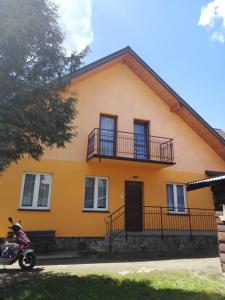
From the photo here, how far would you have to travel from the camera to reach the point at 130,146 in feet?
48.0

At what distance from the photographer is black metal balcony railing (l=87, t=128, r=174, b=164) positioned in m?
13.5

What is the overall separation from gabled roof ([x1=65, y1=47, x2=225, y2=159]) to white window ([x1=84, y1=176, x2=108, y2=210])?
5.68m

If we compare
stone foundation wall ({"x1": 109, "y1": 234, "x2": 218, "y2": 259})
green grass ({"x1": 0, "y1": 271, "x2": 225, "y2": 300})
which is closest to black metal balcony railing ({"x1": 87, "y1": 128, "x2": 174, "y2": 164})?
stone foundation wall ({"x1": 109, "y1": 234, "x2": 218, "y2": 259})

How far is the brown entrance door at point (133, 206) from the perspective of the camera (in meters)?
13.8

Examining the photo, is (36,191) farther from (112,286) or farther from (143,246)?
(112,286)

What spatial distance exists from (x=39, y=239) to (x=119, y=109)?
758 cm

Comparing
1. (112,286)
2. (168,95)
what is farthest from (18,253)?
(168,95)

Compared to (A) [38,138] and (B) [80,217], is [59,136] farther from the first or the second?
(B) [80,217]

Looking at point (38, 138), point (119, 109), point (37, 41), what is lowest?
point (38, 138)

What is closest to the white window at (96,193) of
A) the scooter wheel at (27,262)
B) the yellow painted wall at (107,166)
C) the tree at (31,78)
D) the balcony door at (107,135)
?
the yellow painted wall at (107,166)

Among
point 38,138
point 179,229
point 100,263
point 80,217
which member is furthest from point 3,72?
point 179,229

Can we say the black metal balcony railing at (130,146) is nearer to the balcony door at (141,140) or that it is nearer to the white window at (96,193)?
the balcony door at (141,140)

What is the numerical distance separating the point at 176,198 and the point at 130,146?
144 inches

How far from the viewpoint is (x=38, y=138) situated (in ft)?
25.2
